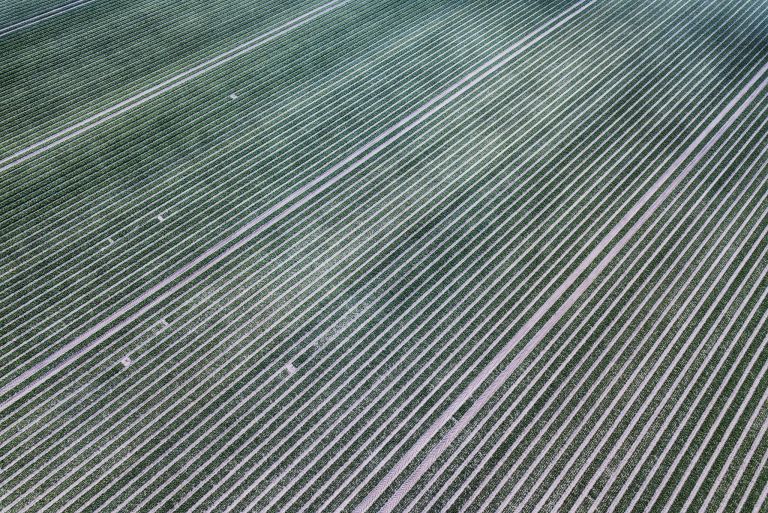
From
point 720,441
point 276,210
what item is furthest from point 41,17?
point 720,441

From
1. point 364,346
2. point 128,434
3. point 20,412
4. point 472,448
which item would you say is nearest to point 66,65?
point 20,412

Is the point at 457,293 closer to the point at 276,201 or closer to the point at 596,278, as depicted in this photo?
the point at 596,278

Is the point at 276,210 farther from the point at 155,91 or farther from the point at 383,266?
the point at 155,91

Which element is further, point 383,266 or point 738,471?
point 383,266

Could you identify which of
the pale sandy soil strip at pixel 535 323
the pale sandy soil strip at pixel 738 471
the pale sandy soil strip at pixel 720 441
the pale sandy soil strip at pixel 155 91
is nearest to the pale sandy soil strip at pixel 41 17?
the pale sandy soil strip at pixel 155 91

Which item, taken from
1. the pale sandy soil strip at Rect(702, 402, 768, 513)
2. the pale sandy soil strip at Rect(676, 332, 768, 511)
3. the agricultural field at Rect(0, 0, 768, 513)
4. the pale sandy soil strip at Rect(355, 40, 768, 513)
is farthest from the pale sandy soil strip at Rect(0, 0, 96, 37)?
the pale sandy soil strip at Rect(702, 402, 768, 513)

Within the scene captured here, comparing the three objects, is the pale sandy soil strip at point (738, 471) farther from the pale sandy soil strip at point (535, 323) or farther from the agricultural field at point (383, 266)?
the pale sandy soil strip at point (535, 323)
